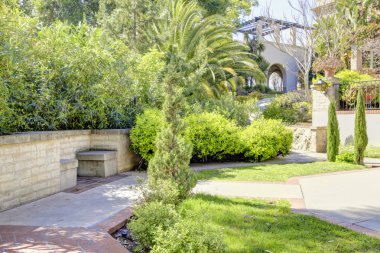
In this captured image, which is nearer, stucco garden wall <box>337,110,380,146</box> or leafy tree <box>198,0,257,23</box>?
stucco garden wall <box>337,110,380,146</box>

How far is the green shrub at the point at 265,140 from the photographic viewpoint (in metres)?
9.54

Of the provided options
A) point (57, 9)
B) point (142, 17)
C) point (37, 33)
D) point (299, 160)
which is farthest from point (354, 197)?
point (57, 9)

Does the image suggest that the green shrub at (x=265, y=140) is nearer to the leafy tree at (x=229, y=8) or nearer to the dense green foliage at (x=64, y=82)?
the dense green foliage at (x=64, y=82)

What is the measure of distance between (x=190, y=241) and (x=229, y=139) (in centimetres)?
638

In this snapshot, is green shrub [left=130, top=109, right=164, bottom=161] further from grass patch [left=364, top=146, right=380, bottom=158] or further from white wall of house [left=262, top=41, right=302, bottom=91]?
white wall of house [left=262, top=41, right=302, bottom=91]

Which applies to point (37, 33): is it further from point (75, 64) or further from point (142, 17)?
point (142, 17)

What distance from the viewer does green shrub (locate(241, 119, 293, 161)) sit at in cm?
954

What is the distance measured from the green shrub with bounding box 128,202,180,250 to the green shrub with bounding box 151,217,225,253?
311 millimetres

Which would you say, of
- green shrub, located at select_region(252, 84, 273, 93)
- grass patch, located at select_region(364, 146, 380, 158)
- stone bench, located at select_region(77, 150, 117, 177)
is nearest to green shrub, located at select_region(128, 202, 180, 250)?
stone bench, located at select_region(77, 150, 117, 177)

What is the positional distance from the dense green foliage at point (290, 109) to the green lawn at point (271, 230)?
35.8 ft

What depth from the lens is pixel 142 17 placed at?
16.4m

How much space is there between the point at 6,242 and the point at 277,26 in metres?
19.9

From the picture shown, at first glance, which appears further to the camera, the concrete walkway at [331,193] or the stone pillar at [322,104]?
the stone pillar at [322,104]

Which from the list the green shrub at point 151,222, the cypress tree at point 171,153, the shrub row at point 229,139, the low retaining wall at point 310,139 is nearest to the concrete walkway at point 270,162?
the shrub row at point 229,139
